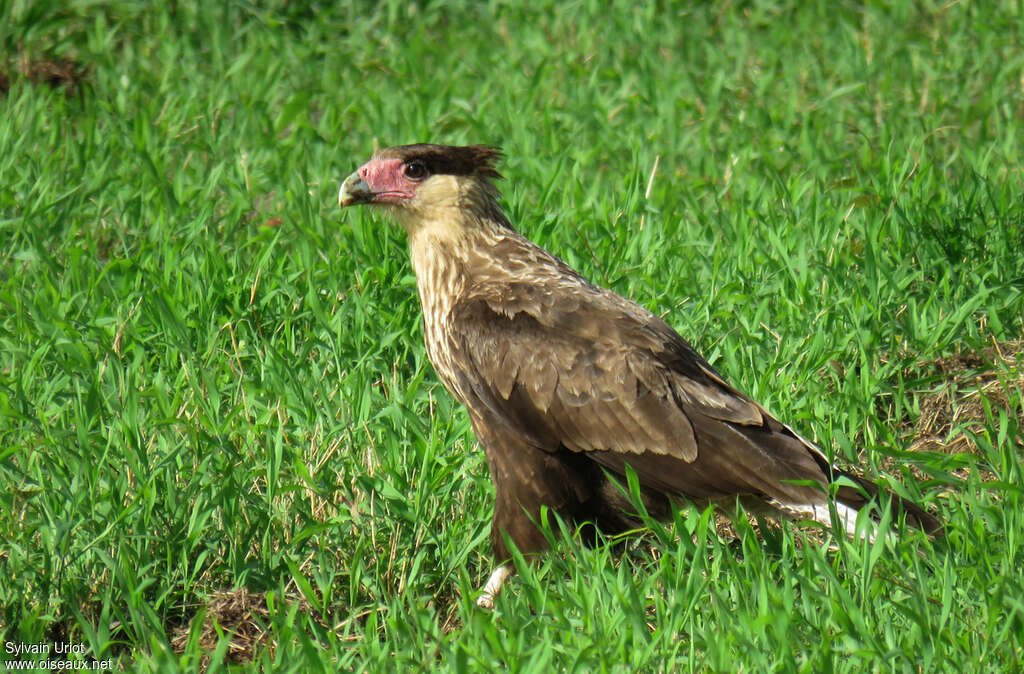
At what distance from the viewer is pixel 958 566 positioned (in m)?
3.78

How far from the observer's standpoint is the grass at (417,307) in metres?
3.74

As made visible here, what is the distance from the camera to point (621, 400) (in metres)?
4.29

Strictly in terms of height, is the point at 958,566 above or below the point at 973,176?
below

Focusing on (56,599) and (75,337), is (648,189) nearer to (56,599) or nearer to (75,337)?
(75,337)

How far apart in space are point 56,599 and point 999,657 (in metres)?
2.67

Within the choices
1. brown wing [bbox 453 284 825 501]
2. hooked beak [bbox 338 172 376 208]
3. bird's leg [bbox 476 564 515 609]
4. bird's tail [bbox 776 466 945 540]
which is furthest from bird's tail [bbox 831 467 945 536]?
hooked beak [bbox 338 172 376 208]

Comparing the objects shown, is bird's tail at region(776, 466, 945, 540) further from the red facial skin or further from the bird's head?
the red facial skin

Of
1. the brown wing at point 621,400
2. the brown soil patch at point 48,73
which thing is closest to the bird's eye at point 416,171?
the brown wing at point 621,400

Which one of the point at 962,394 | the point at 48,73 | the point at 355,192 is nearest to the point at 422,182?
the point at 355,192

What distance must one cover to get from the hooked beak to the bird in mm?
645

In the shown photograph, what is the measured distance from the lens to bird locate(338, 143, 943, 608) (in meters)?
4.19

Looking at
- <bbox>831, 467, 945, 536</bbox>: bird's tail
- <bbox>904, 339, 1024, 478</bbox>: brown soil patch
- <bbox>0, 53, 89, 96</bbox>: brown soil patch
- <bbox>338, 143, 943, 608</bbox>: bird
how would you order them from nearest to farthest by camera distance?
<bbox>831, 467, 945, 536</bbox>: bird's tail
<bbox>338, 143, 943, 608</bbox>: bird
<bbox>904, 339, 1024, 478</bbox>: brown soil patch
<bbox>0, 53, 89, 96</bbox>: brown soil patch

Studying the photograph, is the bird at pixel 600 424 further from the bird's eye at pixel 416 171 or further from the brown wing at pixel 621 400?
the bird's eye at pixel 416 171

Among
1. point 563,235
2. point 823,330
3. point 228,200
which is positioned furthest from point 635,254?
point 228,200
